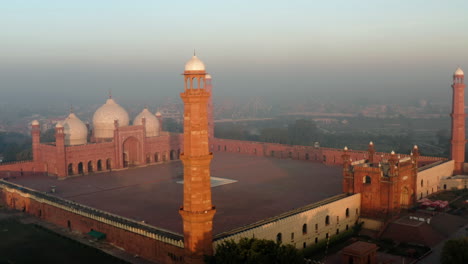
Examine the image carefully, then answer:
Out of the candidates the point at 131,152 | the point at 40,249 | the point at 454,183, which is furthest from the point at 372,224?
the point at 131,152

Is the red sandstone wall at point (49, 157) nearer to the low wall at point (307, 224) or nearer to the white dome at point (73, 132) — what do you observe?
the white dome at point (73, 132)

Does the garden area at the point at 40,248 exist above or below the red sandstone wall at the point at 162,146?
Answer: below

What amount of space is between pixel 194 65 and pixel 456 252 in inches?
416

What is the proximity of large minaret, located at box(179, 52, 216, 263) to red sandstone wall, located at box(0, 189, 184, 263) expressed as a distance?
4.53 ft

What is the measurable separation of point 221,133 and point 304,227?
48454mm

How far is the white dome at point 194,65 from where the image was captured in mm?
15461

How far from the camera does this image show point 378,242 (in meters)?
21.0

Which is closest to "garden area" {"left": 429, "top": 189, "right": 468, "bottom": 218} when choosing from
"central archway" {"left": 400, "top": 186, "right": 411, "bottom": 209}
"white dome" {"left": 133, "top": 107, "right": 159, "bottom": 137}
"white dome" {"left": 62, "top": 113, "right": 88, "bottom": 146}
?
"central archway" {"left": 400, "top": 186, "right": 411, "bottom": 209}

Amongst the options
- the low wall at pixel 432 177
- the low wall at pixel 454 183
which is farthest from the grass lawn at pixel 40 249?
the low wall at pixel 454 183

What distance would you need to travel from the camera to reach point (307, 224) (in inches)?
800

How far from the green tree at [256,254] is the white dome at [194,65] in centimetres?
570

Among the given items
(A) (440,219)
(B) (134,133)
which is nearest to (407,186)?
(A) (440,219)

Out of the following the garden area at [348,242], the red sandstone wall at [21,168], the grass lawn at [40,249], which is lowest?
the garden area at [348,242]

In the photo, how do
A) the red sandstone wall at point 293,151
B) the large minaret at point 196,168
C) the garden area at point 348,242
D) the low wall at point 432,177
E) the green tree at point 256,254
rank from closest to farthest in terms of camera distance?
the green tree at point 256,254, the large minaret at point 196,168, the garden area at point 348,242, the low wall at point 432,177, the red sandstone wall at point 293,151
